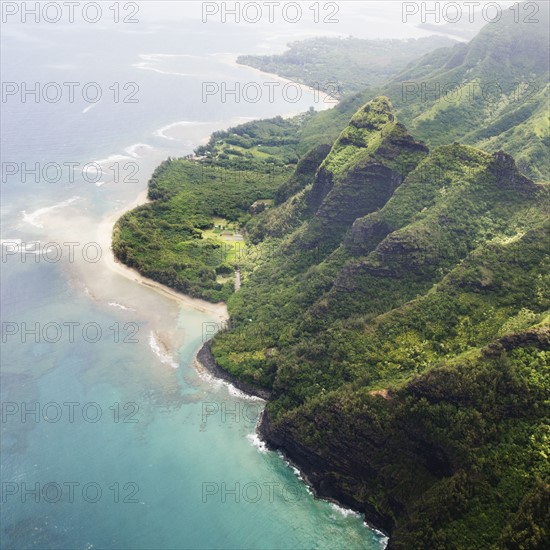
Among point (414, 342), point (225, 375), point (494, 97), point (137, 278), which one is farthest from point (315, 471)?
point (494, 97)

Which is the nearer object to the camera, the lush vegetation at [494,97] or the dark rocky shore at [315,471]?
the dark rocky shore at [315,471]

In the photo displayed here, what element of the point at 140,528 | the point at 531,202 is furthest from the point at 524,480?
the point at 531,202

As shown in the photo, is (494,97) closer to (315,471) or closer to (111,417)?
(315,471)

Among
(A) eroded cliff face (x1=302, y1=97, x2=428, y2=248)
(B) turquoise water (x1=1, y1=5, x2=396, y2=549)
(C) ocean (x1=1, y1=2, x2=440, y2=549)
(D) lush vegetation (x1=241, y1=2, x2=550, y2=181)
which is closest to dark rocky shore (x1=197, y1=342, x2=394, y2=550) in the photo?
(C) ocean (x1=1, y1=2, x2=440, y2=549)

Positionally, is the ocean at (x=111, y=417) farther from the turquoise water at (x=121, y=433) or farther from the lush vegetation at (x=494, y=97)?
the lush vegetation at (x=494, y=97)

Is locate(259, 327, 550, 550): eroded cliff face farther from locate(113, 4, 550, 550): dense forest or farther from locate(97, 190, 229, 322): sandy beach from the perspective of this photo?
locate(97, 190, 229, 322): sandy beach

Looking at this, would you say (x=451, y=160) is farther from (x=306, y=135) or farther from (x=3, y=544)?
(x=306, y=135)

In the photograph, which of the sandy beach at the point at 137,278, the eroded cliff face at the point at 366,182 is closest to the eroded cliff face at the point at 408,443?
the sandy beach at the point at 137,278

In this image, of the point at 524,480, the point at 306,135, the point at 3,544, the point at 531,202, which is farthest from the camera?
the point at 306,135
